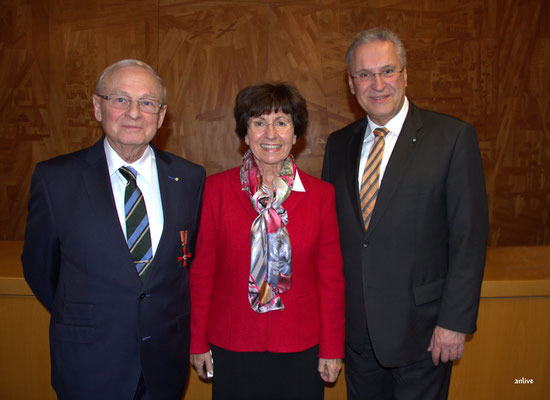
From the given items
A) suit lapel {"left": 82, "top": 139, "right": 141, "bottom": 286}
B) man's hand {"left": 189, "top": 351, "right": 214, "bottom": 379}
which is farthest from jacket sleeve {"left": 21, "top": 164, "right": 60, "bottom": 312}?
man's hand {"left": 189, "top": 351, "right": 214, "bottom": 379}

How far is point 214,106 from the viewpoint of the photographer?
4.21 meters

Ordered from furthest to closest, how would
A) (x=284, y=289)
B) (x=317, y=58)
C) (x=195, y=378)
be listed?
(x=317, y=58), (x=195, y=378), (x=284, y=289)

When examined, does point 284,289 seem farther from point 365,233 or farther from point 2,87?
point 2,87

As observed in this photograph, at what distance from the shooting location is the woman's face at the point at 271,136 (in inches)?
71.4

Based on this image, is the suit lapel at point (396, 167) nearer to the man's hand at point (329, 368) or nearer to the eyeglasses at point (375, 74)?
the eyeglasses at point (375, 74)

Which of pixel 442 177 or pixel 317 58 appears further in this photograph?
pixel 317 58

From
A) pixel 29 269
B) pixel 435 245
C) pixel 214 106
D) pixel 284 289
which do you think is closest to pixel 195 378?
pixel 284 289

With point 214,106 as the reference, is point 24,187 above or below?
below

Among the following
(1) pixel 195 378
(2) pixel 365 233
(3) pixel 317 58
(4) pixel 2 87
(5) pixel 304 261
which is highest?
(3) pixel 317 58

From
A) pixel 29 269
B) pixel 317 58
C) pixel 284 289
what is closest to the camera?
pixel 29 269

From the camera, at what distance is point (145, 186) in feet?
5.54

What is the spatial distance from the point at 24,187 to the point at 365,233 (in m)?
4.05

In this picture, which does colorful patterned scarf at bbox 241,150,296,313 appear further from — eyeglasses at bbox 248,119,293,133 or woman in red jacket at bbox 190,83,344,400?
eyeglasses at bbox 248,119,293,133

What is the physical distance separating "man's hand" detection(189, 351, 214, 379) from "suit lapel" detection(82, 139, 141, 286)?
50 cm
